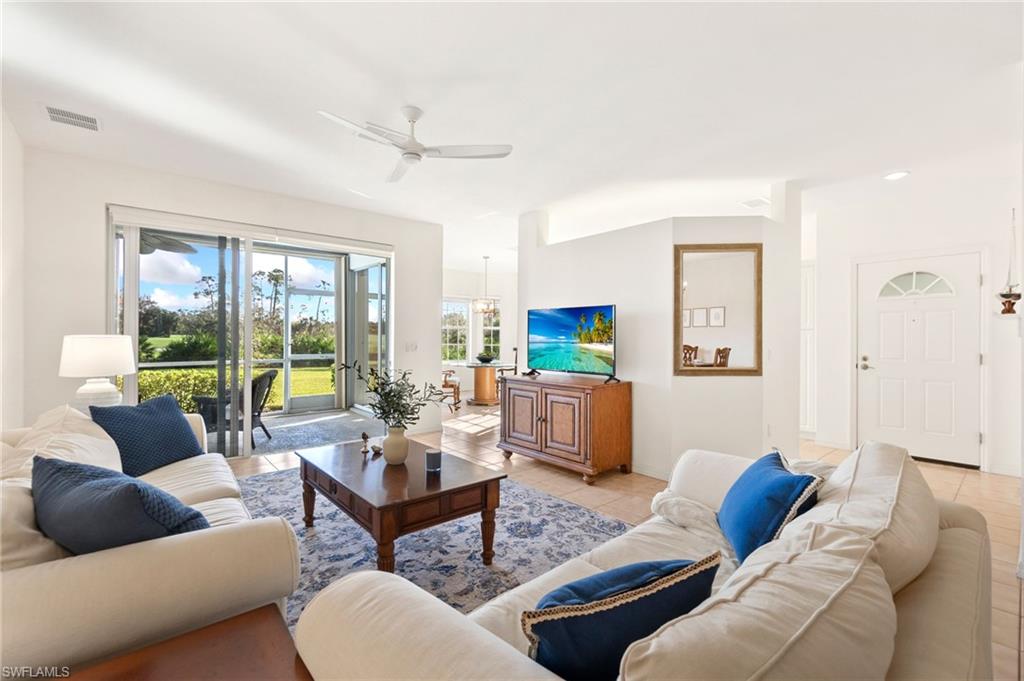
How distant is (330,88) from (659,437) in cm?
367

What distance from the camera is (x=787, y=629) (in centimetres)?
62

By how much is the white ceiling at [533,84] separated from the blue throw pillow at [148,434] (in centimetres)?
189

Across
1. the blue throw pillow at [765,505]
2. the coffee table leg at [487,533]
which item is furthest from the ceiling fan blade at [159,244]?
the blue throw pillow at [765,505]

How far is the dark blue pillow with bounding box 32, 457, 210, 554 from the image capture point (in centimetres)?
110

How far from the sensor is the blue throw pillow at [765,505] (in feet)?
4.44

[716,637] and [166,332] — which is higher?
[166,332]

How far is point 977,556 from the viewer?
989 mm

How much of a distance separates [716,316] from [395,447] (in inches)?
122

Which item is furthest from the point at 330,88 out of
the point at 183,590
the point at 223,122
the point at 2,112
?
the point at 183,590

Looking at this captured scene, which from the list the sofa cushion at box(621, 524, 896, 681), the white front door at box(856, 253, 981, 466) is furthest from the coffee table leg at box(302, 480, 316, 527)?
the white front door at box(856, 253, 981, 466)

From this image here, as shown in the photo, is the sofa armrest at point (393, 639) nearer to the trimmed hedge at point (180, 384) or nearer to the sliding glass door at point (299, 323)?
the trimmed hedge at point (180, 384)

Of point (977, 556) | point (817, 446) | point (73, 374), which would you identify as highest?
point (73, 374)

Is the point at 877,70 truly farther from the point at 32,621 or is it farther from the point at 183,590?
the point at 32,621

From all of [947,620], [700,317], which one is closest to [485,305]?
[700,317]
